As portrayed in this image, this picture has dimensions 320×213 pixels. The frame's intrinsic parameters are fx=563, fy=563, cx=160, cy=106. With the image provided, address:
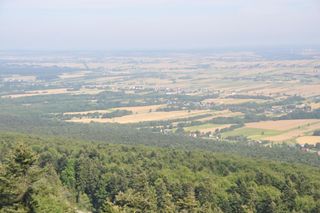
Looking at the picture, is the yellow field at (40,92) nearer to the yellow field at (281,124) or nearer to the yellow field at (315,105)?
the yellow field at (315,105)

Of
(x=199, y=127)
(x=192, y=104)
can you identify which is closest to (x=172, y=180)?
(x=199, y=127)

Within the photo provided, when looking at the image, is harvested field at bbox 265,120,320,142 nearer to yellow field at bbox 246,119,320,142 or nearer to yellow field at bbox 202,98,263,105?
yellow field at bbox 246,119,320,142

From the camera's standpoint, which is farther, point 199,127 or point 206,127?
point 199,127

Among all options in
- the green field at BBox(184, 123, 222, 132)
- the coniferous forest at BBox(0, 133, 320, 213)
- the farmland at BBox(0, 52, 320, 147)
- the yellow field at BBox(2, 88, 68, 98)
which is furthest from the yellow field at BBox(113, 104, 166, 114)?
the coniferous forest at BBox(0, 133, 320, 213)

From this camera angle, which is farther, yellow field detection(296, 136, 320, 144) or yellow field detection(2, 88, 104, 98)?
yellow field detection(2, 88, 104, 98)

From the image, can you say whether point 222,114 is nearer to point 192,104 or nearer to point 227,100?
point 192,104

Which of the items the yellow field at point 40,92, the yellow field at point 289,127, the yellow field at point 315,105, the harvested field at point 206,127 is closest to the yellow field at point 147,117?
the harvested field at point 206,127

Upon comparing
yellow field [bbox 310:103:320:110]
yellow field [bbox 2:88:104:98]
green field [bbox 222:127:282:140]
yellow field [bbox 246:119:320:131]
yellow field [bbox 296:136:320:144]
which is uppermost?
yellow field [bbox 296:136:320:144]

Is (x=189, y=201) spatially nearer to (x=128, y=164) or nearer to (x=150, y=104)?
(x=128, y=164)

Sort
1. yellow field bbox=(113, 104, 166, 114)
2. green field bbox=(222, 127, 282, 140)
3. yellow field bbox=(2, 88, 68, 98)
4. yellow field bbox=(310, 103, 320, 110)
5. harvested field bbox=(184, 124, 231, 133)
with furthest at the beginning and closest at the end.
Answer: yellow field bbox=(2, 88, 68, 98)
yellow field bbox=(113, 104, 166, 114)
yellow field bbox=(310, 103, 320, 110)
harvested field bbox=(184, 124, 231, 133)
green field bbox=(222, 127, 282, 140)

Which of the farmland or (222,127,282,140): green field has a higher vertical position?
(222,127,282,140): green field

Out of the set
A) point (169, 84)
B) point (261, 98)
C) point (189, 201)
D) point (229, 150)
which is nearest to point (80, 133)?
point (229, 150)
